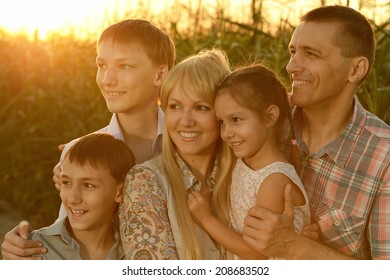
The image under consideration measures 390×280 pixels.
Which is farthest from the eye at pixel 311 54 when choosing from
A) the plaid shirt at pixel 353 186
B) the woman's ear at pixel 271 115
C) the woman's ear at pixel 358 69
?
the woman's ear at pixel 271 115

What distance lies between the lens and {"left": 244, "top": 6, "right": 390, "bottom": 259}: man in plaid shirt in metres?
3.57

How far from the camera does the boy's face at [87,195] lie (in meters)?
3.39

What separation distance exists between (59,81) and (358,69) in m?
2.76

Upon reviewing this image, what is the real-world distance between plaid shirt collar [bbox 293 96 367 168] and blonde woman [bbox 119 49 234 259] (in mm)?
409

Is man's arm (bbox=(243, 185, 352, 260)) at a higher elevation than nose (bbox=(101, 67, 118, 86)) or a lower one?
lower

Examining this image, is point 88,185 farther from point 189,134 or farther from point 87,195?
point 189,134

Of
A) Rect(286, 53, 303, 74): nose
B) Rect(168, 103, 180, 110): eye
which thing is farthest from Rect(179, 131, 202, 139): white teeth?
Rect(286, 53, 303, 74): nose

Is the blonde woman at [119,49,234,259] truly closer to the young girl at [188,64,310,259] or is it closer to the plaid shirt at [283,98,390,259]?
the young girl at [188,64,310,259]

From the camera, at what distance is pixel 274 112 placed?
11.1 ft

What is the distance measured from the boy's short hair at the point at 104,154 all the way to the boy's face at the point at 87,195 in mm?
22

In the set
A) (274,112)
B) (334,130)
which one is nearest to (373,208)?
(334,130)

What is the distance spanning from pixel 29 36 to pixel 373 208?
3.51 m

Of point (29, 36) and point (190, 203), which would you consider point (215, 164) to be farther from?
point (29, 36)
